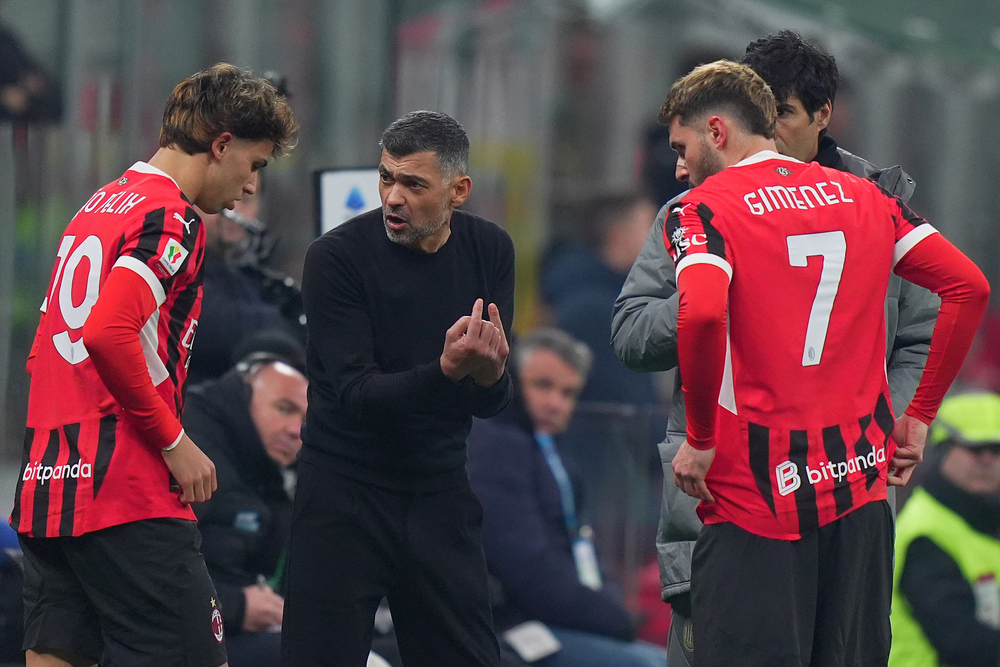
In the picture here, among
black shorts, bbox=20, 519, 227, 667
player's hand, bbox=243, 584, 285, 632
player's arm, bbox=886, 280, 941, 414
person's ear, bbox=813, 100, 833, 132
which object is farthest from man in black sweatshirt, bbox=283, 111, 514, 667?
player's hand, bbox=243, 584, 285, 632

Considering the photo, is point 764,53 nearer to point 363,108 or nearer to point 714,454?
point 714,454

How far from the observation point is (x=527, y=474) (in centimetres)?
528

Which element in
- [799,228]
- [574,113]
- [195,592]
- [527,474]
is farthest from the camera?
[574,113]

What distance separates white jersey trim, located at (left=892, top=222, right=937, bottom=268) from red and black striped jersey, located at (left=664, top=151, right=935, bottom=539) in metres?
0.08

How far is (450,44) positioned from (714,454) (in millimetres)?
5463

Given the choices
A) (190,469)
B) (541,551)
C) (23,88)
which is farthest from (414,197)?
(23,88)

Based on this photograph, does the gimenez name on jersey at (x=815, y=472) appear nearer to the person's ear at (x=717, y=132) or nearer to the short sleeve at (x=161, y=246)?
the person's ear at (x=717, y=132)

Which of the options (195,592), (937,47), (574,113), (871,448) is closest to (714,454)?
(871,448)

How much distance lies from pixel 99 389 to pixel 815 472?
155 cm

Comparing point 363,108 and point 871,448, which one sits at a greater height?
point 363,108

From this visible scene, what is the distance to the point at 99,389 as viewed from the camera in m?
3.10

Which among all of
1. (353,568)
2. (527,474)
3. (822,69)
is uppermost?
(822,69)

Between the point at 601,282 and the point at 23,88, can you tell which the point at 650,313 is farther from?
the point at 601,282

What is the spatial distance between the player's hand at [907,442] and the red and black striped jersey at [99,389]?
1591mm
